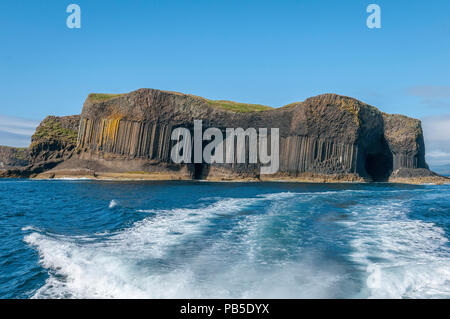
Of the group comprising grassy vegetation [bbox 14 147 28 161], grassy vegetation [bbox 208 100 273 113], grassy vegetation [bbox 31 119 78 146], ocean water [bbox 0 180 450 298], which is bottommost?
ocean water [bbox 0 180 450 298]

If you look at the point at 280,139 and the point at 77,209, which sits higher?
the point at 280,139

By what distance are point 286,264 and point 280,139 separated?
5793 centimetres

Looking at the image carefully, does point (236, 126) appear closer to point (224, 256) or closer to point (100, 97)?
point (100, 97)

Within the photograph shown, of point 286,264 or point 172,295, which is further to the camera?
point 286,264

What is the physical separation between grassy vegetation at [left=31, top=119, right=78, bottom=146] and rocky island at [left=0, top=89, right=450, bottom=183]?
2.20ft

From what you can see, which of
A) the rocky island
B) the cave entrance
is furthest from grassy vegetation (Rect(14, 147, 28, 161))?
the cave entrance

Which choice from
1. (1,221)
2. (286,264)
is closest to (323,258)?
(286,264)

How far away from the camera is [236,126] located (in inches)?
2596

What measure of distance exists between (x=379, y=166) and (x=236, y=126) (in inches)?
1391

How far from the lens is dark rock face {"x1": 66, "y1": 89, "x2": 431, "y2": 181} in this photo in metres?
62.3

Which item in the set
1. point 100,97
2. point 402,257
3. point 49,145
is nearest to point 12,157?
point 49,145

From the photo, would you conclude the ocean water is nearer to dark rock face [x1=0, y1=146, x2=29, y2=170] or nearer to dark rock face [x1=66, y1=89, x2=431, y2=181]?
dark rock face [x1=66, y1=89, x2=431, y2=181]

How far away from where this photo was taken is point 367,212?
18.2 meters
